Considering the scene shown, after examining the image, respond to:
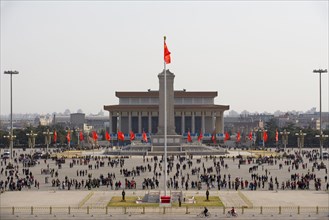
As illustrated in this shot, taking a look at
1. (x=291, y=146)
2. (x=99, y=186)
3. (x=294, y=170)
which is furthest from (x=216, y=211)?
(x=291, y=146)

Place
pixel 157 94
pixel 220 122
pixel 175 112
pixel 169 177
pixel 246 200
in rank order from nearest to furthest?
1. pixel 246 200
2. pixel 169 177
3. pixel 175 112
4. pixel 220 122
5. pixel 157 94

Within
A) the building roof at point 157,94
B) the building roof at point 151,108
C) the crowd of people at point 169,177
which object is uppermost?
the building roof at point 157,94

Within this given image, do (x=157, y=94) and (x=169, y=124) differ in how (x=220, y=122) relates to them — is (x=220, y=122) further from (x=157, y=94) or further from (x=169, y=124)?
(x=169, y=124)

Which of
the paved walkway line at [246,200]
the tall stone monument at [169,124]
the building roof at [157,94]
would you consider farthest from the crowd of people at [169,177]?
the building roof at [157,94]

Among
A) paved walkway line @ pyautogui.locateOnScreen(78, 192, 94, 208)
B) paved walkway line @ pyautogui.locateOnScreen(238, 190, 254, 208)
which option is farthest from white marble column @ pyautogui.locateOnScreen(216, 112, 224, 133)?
→ paved walkway line @ pyautogui.locateOnScreen(78, 192, 94, 208)

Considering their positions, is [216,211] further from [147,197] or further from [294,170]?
[294,170]

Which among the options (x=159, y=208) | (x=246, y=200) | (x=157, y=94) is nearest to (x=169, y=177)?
(x=246, y=200)

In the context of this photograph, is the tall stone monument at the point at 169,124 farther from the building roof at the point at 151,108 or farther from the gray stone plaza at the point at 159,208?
the gray stone plaza at the point at 159,208

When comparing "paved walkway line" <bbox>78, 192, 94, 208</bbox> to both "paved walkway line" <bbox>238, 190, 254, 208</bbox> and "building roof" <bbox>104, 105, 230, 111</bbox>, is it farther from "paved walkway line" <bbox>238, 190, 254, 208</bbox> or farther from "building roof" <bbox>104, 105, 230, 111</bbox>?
"building roof" <bbox>104, 105, 230, 111</bbox>
